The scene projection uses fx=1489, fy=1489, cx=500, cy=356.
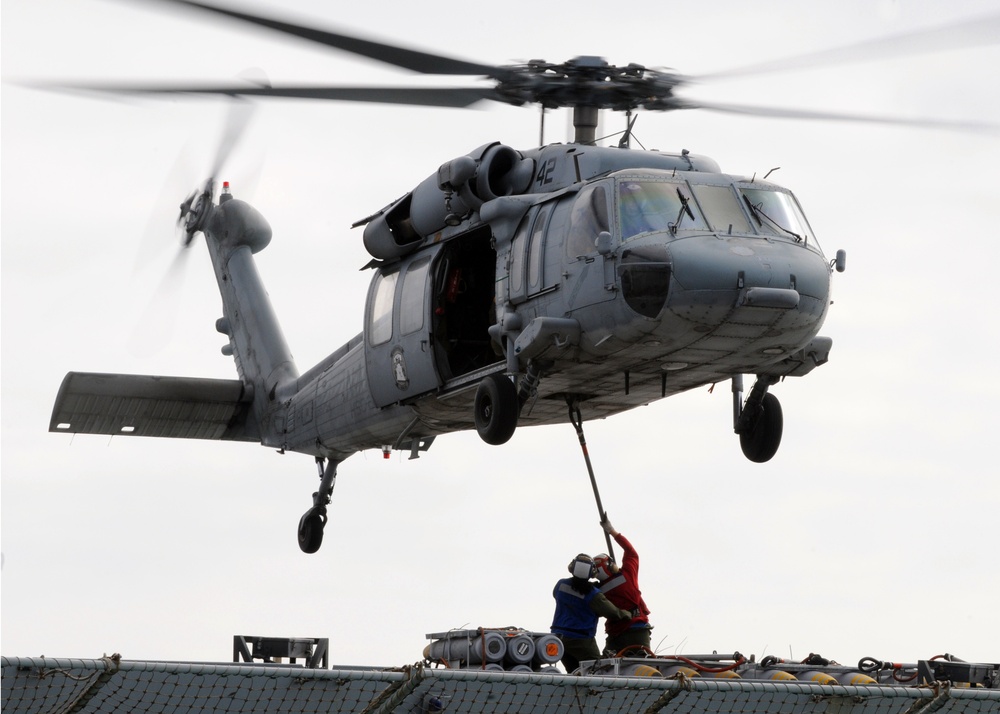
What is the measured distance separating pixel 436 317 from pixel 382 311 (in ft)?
4.10

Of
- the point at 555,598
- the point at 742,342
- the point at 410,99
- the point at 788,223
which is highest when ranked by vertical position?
the point at 410,99

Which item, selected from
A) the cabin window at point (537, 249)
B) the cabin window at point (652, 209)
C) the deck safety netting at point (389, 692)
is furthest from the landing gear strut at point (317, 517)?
the deck safety netting at point (389, 692)

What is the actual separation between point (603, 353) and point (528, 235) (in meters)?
1.37

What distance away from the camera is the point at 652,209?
12859 mm

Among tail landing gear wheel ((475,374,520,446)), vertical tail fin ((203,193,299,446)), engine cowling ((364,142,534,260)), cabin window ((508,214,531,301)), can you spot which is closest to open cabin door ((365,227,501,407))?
engine cowling ((364,142,534,260))

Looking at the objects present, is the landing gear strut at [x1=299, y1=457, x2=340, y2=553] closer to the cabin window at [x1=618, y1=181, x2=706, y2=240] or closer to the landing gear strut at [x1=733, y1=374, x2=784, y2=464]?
the landing gear strut at [x1=733, y1=374, x2=784, y2=464]

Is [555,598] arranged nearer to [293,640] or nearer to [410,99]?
[293,640]

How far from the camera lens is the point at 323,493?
1873 centimetres

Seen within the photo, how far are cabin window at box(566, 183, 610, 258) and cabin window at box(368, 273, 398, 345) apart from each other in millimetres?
3182

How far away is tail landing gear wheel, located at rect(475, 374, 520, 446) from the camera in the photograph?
540 inches

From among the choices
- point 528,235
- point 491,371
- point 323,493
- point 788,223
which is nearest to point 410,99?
point 528,235

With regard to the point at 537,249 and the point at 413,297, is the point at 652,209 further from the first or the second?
the point at 413,297

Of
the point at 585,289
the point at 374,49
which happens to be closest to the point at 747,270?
the point at 585,289

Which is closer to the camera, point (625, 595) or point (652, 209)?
point (625, 595)
